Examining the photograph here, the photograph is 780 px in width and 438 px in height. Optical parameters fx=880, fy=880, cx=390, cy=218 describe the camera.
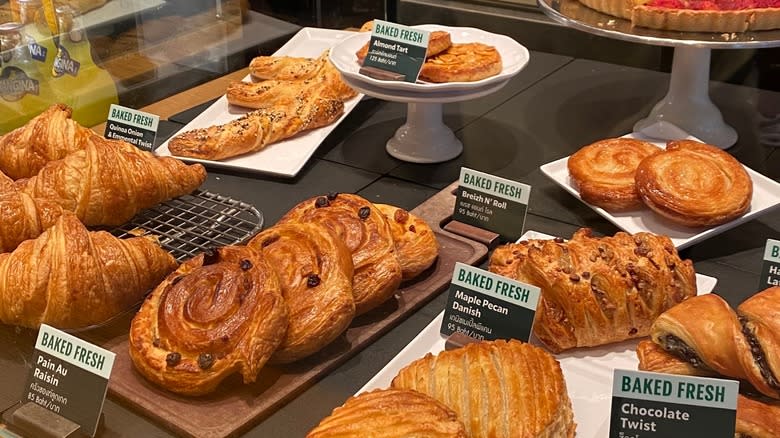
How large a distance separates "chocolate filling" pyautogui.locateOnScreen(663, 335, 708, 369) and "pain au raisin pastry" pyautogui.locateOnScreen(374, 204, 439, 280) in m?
0.65

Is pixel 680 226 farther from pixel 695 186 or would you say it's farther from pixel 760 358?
pixel 760 358

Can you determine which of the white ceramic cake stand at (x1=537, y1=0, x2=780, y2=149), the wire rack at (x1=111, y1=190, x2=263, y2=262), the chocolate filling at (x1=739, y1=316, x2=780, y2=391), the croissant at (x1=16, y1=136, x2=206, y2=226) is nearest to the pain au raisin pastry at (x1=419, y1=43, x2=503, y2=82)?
the white ceramic cake stand at (x1=537, y1=0, x2=780, y2=149)

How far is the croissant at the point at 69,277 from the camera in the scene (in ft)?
6.48

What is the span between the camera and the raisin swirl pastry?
176cm

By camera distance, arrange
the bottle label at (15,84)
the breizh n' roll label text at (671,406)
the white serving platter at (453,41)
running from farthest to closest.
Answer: the bottle label at (15,84)
the white serving platter at (453,41)
the breizh n' roll label text at (671,406)

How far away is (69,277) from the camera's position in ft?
6.48

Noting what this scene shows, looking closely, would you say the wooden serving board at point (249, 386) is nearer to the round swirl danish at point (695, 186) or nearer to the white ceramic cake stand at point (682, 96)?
the round swirl danish at point (695, 186)

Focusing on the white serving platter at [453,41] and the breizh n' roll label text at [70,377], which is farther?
the white serving platter at [453,41]

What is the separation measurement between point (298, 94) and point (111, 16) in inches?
33.1

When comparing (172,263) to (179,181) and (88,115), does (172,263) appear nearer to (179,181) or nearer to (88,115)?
(179,181)

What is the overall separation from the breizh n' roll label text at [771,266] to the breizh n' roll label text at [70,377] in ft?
4.57

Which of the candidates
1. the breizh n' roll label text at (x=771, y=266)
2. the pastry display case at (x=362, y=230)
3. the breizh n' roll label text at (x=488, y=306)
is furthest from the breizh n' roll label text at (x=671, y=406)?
the breizh n' roll label text at (x=771, y=266)

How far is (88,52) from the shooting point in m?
3.30

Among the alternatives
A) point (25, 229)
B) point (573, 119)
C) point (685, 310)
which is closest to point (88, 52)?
point (25, 229)
